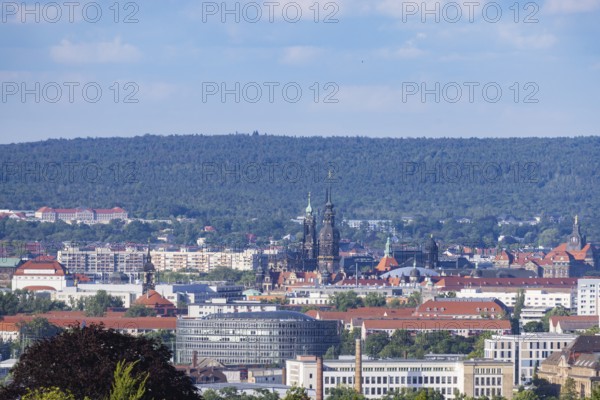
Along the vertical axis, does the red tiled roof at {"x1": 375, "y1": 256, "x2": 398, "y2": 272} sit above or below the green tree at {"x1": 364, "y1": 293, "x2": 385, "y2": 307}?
above

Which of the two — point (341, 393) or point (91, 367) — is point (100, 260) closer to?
point (341, 393)

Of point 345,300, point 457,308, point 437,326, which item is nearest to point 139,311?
point 457,308

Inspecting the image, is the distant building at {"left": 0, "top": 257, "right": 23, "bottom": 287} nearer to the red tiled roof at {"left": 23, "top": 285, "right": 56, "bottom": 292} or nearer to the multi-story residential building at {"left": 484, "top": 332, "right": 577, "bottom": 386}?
the red tiled roof at {"left": 23, "top": 285, "right": 56, "bottom": 292}

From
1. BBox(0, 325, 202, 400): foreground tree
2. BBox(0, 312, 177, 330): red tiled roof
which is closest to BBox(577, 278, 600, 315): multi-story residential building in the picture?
BBox(0, 312, 177, 330): red tiled roof

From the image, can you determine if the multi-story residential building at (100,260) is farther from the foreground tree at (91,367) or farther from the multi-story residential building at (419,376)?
the foreground tree at (91,367)

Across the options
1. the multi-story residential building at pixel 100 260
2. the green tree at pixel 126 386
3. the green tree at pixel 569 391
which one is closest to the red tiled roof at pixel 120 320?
the green tree at pixel 569 391
